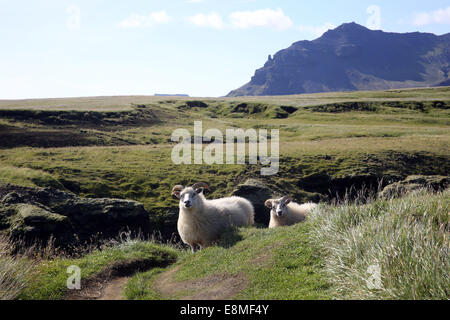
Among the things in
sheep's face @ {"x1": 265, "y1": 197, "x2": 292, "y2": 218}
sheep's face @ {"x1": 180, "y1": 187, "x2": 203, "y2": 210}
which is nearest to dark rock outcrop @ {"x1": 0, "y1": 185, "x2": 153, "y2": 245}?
sheep's face @ {"x1": 180, "y1": 187, "x2": 203, "y2": 210}

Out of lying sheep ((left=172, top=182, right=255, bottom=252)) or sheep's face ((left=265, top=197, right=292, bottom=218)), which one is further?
sheep's face ((left=265, top=197, right=292, bottom=218))

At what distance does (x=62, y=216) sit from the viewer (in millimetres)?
18875

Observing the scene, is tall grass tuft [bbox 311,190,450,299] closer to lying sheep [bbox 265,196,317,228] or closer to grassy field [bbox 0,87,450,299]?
grassy field [bbox 0,87,450,299]

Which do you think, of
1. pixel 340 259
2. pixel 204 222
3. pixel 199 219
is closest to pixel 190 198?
pixel 199 219

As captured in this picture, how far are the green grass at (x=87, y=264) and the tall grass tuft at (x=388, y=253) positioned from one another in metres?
6.14

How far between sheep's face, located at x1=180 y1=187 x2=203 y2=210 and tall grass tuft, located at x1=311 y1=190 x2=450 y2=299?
6.01m

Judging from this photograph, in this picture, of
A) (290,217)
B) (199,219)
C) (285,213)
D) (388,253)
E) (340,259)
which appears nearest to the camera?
(388,253)

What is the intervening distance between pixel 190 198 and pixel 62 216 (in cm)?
779

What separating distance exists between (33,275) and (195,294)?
17.0 ft

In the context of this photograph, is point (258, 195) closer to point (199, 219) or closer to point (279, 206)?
point (279, 206)

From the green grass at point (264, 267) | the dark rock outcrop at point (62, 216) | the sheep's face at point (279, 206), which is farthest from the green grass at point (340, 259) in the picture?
A: the dark rock outcrop at point (62, 216)

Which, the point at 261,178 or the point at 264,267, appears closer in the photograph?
the point at 264,267

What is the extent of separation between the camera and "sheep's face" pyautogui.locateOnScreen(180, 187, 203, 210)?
15.5 metres
